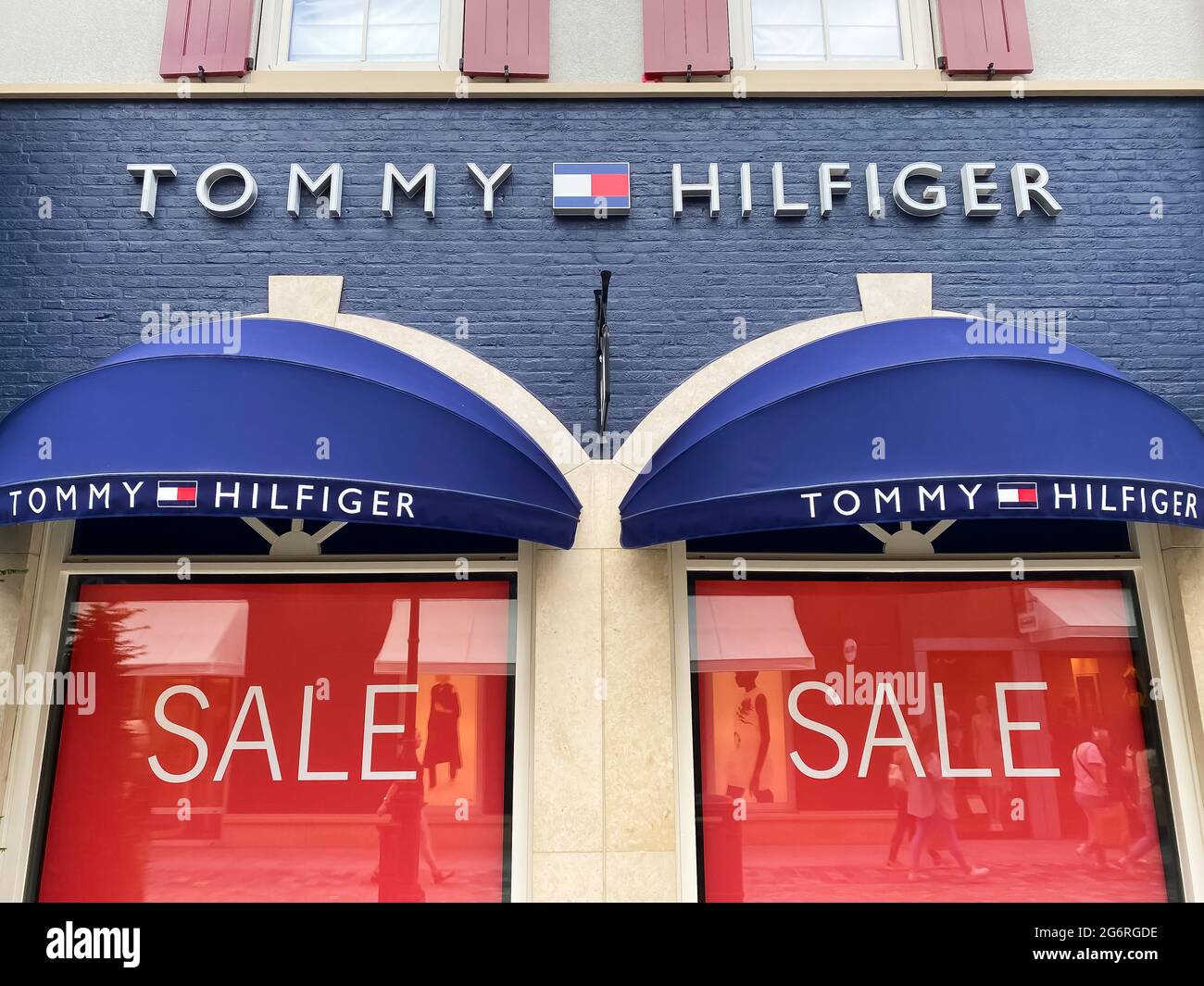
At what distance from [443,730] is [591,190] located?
3.83 meters

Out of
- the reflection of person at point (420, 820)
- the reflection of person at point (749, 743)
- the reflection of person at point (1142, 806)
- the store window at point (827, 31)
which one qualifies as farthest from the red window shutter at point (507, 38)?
the reflection of person at point (1142, 806)

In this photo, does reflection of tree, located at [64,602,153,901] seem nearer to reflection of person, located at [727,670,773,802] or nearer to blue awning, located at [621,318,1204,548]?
blue awning, located at [621,318,1204,548]

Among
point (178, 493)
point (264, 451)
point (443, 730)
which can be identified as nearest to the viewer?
point (178, 493)

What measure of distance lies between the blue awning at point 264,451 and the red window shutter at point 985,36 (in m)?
4.46

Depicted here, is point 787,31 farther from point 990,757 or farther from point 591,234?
point 990,757

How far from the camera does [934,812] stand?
529 cm

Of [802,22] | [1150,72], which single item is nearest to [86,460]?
[802,22]

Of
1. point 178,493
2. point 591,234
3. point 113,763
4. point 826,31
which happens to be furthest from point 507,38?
point 113,763

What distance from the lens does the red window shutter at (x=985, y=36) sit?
6254 mm

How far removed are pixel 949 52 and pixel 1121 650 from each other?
443cm

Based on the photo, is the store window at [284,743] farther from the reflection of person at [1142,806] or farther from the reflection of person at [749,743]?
the reflection of person at [1142,806]

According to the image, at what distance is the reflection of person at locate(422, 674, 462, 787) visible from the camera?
5.29 m

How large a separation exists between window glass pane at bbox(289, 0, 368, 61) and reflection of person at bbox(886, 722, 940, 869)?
20.8ft

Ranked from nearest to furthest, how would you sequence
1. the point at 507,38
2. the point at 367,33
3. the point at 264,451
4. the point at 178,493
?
the point at 178,493, the point at 264,451, the point at 507,38, the point at 367,33
